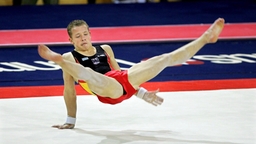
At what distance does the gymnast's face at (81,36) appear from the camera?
15.5ft

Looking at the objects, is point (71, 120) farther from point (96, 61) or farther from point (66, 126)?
point (96, 61)

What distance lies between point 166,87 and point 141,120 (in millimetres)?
1294

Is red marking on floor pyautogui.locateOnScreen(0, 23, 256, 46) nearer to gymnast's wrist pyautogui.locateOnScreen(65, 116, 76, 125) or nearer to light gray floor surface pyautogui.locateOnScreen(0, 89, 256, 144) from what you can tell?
light gray floor surface pyautogui.locateOnScreen(0, 89, 256, 144)

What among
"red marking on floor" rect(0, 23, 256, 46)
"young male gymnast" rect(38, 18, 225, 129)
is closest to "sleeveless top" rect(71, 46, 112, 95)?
"young male gymnast" rect(38, 18, 225, 129)

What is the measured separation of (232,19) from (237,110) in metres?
5.05

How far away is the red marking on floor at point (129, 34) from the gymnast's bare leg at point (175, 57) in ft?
12.2

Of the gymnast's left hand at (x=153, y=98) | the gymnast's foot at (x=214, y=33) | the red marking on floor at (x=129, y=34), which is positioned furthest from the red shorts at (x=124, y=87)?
the red marking on floor at (x=129, y=34)

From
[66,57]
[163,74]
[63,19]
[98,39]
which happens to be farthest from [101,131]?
[63,19]

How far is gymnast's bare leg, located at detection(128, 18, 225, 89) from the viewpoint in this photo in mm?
4516

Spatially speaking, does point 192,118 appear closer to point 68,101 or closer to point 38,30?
point 68,101

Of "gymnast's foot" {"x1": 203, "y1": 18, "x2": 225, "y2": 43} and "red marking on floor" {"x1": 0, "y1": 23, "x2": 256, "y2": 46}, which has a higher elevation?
"gymnast's foot" {"x1": 203, "y1": 18, "x2": 225, "y2": 43}

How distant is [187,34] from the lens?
29.6ft

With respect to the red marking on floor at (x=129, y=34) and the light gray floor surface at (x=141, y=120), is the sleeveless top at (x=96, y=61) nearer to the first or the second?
the light gray floor surface at (x=141, y=120)

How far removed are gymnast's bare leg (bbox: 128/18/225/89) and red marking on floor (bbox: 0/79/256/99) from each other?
1.58 meters
